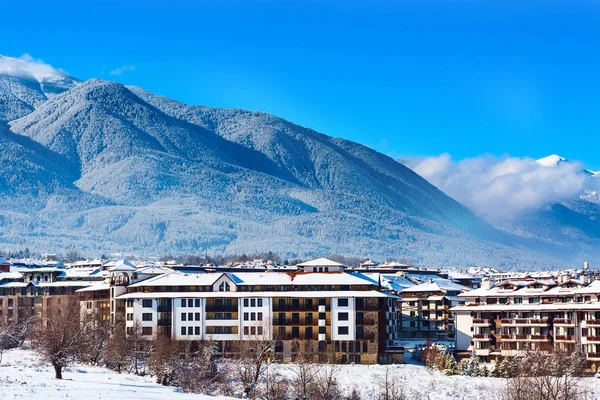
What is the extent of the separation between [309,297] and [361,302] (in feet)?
16.9

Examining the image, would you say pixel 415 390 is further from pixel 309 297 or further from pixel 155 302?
pixel 155 302

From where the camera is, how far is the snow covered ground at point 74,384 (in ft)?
227

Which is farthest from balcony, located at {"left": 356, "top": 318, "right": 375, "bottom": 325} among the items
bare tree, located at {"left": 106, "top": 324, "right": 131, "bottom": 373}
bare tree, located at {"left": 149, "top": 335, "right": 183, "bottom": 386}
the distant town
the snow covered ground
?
the snow covered ground

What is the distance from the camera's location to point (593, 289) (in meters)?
116

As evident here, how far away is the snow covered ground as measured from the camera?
69.1 m

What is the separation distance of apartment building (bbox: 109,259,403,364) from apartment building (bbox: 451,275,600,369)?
315 inches

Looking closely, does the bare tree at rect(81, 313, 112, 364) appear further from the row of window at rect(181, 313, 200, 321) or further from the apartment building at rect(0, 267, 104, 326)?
the apartment building at rect(0, 267, 104, 326)

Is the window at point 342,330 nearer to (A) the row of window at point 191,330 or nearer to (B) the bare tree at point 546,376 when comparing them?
(A) the row of window at point 191,330

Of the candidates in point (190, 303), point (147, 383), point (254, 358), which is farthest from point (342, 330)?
point (147, 383)

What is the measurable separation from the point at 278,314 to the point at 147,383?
36.2 meters

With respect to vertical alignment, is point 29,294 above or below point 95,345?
above

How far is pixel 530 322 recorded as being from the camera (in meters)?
116

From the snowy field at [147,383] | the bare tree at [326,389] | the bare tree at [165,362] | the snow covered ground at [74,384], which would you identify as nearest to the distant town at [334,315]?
the snowy field at [147,383]

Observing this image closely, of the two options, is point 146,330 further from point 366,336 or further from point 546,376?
point 546,376
